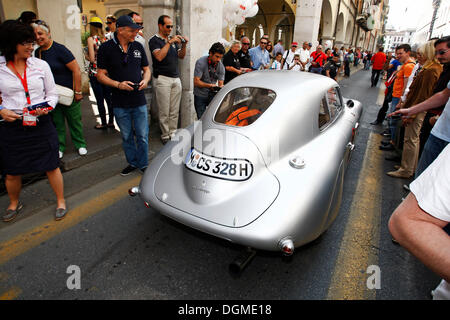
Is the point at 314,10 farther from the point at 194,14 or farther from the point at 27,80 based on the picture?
the point at 27,80

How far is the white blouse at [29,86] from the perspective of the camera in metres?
2.31

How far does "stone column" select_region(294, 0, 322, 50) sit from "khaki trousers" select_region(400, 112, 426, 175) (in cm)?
1312

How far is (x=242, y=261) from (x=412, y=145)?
3.41 meters

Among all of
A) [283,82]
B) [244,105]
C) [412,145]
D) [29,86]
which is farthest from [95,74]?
[412,145]

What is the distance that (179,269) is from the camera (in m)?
2.14

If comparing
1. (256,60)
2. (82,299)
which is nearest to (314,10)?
(256,60)

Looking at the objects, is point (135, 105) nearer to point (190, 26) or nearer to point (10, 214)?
point (10, 214)

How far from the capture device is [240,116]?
97.0 inches

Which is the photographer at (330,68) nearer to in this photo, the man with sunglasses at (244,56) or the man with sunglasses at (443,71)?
the man with sunglasses at (244,56)

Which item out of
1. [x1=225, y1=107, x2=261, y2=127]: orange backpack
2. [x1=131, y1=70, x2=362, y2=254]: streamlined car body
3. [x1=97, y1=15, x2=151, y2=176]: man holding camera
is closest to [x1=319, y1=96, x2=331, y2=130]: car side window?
[x1=131, y1=70, x2=362, y2=254]: streamlined car body

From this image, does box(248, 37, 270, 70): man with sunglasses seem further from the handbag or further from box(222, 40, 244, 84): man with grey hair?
the handbag

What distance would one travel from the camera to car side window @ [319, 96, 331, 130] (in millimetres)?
2789

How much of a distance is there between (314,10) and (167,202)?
16.0 m

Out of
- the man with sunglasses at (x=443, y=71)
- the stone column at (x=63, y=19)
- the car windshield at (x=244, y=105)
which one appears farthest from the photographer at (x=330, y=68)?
the car windshield at (x=244, y=105)
